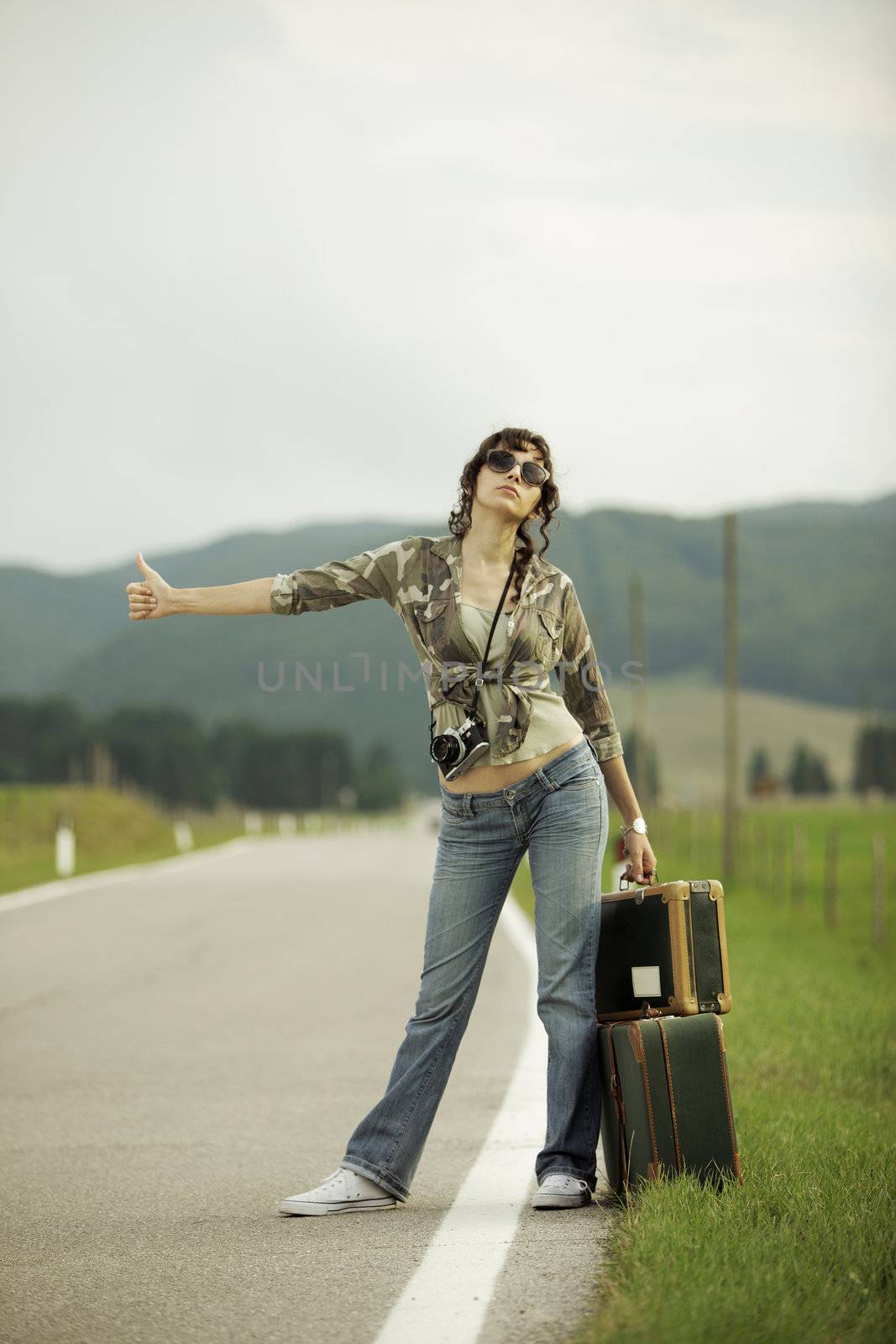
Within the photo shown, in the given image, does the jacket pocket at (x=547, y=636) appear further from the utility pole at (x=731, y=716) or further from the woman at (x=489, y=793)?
the utility pole at (x=731, y=716)

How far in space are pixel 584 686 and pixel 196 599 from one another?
1.19m

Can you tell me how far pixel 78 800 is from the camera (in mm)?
41594

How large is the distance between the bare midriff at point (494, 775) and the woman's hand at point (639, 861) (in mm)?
481

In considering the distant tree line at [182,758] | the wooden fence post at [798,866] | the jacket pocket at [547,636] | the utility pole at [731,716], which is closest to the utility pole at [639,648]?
the utility pole at [731,716]

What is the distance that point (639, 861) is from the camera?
5.35 metres

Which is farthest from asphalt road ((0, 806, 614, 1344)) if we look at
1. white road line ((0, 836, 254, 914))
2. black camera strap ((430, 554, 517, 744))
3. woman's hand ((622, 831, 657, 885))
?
white road line ((0, 836, 254, 914))

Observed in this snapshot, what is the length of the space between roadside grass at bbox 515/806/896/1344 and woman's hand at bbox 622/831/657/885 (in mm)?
924

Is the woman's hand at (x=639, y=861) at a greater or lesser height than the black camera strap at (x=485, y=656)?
lesser

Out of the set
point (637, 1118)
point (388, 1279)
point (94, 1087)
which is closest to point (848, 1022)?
point (94, 1087)

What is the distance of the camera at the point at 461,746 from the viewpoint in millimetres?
4938

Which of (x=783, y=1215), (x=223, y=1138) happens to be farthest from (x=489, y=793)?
(x=223, y=1138)

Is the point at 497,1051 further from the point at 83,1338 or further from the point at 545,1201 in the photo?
the point at 83,1338

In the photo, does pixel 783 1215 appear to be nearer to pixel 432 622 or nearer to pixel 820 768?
pixel 432 622

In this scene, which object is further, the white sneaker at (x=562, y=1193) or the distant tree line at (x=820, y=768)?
the distant tree line at (x=820, y=768)
